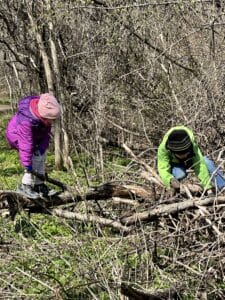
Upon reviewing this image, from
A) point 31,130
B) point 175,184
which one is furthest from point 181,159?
point 31,130

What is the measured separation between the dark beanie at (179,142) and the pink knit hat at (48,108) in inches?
46.0

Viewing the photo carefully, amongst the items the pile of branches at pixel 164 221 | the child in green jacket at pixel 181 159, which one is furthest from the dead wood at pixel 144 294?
the child in green jacket at pixel 181 159

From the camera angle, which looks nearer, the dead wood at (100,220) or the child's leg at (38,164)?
the dead wood at (100,220)

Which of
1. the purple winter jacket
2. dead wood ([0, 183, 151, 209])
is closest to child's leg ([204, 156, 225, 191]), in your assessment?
dead wood ([0, 183, 151, 209])

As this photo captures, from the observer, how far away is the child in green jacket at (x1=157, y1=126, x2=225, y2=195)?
536 centimetres

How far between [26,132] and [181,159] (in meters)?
1.58

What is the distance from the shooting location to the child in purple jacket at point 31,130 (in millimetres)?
5766

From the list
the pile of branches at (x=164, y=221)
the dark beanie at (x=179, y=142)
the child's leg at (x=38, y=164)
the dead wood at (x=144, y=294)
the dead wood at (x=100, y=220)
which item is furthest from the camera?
the child's leg at (x=38, y=164)

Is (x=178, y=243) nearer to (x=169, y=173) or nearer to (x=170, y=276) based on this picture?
(x=170, y=276)

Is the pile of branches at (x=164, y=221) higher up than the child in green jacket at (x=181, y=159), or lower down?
lower down

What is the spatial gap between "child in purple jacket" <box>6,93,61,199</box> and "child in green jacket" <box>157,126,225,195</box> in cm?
115

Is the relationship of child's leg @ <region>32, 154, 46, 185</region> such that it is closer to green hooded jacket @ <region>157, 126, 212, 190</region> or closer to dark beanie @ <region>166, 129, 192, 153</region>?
green hooded jacket @ <region>157, 126, 212, 190</region>

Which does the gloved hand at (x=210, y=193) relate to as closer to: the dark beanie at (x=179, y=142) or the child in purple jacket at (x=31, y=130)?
the dark beanie at (x=179, y=142)

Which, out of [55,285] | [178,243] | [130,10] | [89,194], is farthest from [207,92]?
[55,285]
